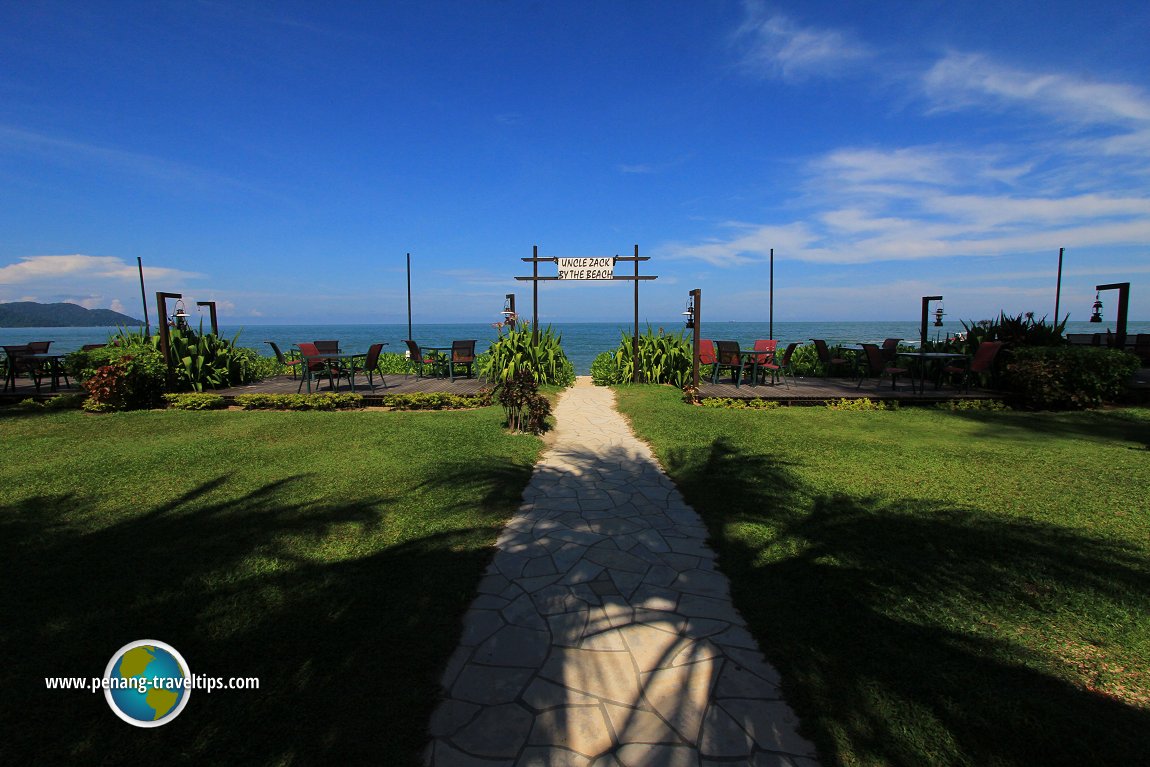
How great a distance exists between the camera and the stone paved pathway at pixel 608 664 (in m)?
1.90

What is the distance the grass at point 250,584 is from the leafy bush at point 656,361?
6.99 meters

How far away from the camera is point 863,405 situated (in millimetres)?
9211

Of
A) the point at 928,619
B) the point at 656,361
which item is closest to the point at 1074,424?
the point at 928,619

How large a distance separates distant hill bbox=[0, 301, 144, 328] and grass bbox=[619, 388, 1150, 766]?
6521 inches

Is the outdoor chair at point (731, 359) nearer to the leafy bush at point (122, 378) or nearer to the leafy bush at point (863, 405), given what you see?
the leafy bush at point (863, 405)

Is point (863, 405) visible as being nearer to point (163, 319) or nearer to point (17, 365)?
point (163, 319)

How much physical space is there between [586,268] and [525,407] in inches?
230

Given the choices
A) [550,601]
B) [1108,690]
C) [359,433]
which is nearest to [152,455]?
[359,433]

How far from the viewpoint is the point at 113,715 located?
2090 millimetres

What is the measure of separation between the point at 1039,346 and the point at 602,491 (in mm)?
9377

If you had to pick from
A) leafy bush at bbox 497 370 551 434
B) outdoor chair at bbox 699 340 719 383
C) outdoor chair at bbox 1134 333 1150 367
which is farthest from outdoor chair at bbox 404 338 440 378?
outdoor chair at bbox 1134 333 1150 367

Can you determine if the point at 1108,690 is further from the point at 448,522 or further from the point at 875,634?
the point at 448,522

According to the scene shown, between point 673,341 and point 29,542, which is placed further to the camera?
point 673,341

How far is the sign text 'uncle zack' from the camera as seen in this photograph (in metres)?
12.1
